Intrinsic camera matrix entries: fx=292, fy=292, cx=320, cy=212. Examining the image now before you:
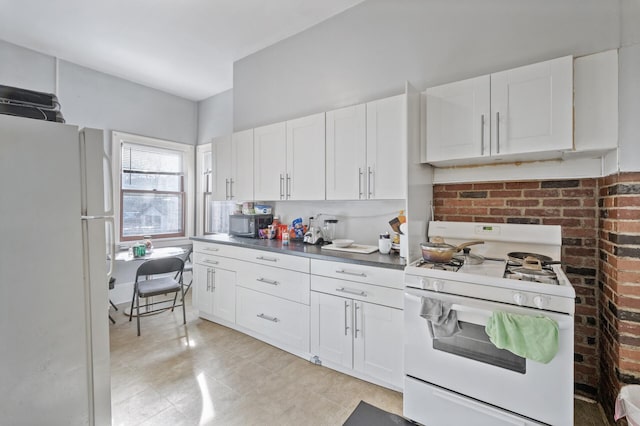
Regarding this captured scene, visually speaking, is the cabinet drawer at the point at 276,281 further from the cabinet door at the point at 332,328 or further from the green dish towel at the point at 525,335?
the green dish towel at the point at 525,335

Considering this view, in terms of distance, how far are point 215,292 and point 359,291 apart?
71.1 inches

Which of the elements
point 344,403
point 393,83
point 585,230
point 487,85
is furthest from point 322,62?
point 344,403

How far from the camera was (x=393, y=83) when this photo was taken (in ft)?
8.57

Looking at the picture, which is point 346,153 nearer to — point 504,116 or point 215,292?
point 504,116

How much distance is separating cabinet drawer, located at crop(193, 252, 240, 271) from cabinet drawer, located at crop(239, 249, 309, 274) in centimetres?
16

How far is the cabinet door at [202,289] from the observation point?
3268 mm

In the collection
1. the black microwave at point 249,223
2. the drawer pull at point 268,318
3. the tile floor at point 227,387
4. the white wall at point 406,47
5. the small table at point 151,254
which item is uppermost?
the white wall at point 406,47

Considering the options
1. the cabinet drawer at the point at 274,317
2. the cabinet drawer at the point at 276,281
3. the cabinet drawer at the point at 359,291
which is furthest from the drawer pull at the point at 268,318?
the cabinet drawer at the point at 359,291

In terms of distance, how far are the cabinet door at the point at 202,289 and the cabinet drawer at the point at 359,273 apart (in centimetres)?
151

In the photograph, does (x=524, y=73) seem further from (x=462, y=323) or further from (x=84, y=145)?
(x=84, y=145)

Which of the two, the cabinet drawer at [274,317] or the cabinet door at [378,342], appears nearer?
the cabinet door at [378,342]

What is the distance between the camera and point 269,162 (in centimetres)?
317

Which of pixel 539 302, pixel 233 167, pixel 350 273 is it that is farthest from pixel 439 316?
pixel 233 167

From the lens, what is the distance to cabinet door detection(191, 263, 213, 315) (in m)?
3.27
